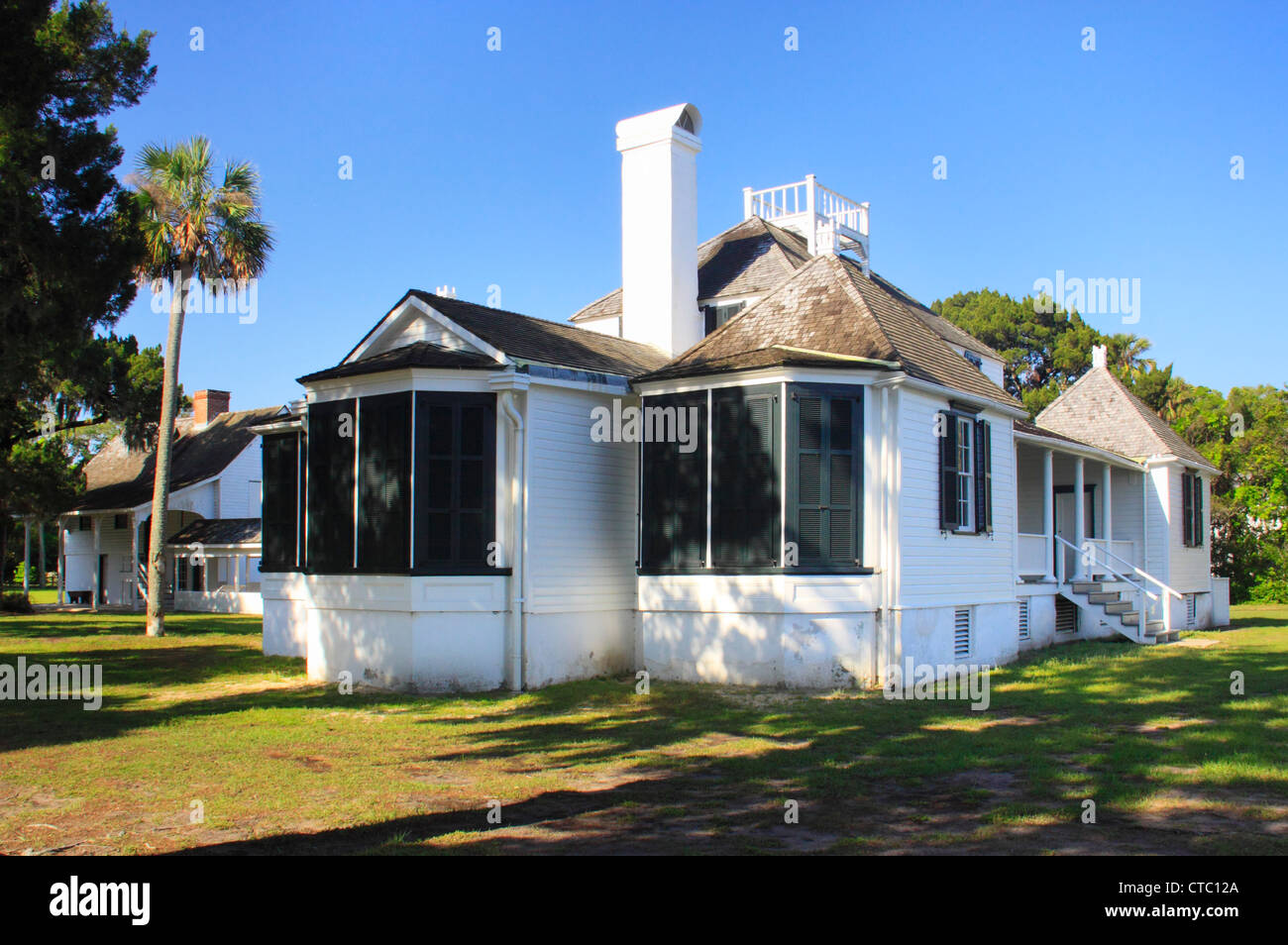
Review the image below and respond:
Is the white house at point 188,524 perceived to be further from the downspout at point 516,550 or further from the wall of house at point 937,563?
the wall of house at point 937,563

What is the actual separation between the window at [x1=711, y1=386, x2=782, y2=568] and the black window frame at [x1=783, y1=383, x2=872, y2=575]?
205mm

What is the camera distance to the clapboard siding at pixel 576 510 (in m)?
14.7

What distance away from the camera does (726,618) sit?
14.3 m

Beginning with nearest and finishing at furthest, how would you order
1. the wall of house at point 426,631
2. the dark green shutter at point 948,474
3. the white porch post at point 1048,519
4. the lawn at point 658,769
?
1. the lawn at point 658,769
2. the wall of house at point 426,631
3. the dark green shutter at point 948,474
4. the white porch post at point 1048,519

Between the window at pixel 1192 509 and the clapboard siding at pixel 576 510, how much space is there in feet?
53.7

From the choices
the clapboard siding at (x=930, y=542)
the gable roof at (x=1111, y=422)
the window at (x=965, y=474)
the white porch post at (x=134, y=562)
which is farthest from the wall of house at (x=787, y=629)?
the white porch post at (x=134, y=562)

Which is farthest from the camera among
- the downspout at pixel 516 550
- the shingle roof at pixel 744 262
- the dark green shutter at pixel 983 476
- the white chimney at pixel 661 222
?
the shingle roof at pixel 744 262

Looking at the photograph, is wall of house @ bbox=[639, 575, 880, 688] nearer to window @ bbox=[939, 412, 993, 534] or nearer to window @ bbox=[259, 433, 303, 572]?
window @ bbox=[939, 412, 993, 534]

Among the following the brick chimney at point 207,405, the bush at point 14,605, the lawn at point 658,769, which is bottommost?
the bush at point 14,605

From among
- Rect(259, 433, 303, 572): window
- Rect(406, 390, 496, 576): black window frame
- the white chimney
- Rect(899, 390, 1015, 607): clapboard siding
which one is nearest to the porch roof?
Rect(899, 390, 1015, 607): clapboard siding

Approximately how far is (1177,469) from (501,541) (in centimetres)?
1847

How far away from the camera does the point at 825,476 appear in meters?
14.0

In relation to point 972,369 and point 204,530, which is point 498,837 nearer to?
point 972,369

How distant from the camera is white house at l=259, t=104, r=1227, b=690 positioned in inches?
552
